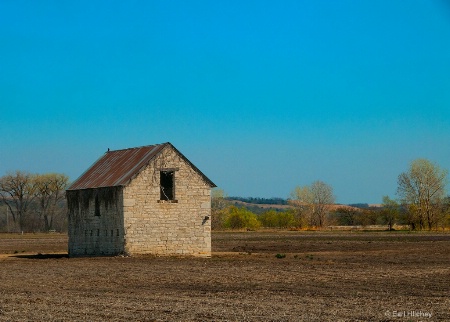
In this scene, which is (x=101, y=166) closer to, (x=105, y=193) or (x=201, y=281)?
(x=105, y=193)

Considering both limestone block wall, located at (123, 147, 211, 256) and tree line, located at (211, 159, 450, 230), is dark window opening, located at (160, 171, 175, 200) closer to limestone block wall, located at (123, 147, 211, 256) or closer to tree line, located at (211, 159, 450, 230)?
limestone block wall, located at (123, 147, 211, 256)

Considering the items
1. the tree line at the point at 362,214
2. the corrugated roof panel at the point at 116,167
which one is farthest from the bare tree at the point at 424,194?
the corrugated roof panel at the point at 116,167

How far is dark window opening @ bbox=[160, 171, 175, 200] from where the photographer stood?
4191cm

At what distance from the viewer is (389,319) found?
54.5 feet

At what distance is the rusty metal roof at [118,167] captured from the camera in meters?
41.5

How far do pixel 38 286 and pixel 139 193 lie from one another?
1567 centimetres

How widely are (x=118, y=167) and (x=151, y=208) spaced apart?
13.1 ft

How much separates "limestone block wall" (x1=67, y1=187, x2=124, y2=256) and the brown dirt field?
12.4 ft

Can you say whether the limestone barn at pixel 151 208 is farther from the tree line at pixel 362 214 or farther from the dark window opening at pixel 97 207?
the tree line at pixel 362 214

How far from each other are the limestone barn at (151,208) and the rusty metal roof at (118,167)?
0.05 m

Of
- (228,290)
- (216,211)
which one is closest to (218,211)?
(216,211)

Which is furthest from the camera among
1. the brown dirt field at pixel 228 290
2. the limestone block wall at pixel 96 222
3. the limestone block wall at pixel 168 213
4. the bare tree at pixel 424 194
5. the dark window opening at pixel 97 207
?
the bare tree at pixel 424 194

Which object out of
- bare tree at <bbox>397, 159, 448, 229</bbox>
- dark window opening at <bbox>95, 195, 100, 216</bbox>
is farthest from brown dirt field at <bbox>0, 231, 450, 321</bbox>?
bare tree at <bbox>397, 159, 448, 229</bbox>

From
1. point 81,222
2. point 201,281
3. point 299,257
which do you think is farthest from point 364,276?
point 81,222
